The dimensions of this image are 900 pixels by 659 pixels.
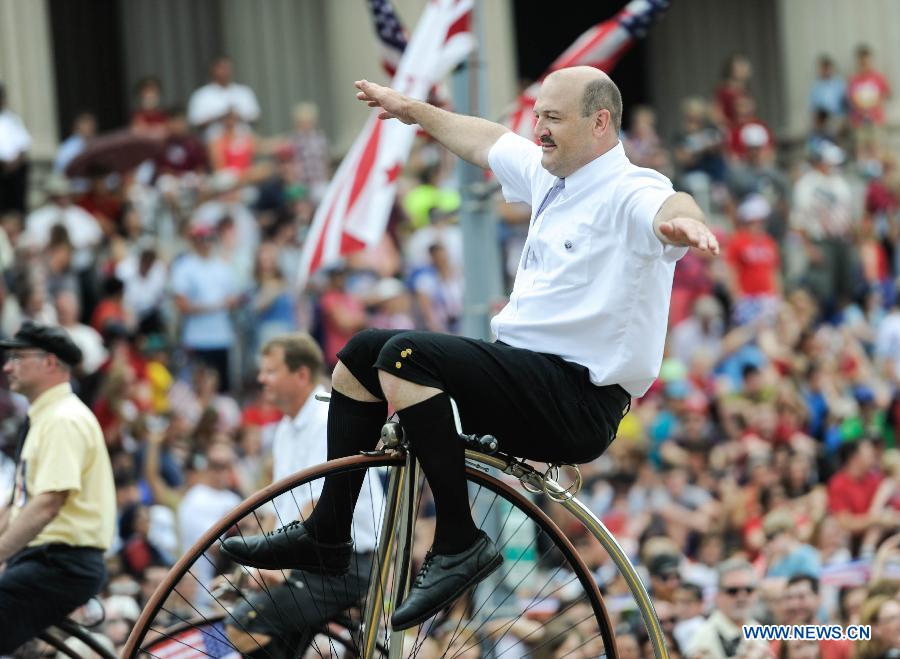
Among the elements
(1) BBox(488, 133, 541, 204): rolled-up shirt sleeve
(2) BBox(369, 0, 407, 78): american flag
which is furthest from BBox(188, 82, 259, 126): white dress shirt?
(1) BBox(488, 133, 541, 204): rolled-up shirt sleeve

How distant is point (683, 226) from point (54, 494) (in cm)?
314

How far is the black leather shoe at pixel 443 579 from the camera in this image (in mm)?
4950

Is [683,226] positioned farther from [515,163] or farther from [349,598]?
[349,598]

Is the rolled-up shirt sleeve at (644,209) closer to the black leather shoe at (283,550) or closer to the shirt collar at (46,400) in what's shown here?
the black leather shoe at (283,550)

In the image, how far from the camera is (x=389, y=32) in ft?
34.4

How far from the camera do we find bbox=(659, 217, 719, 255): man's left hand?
14.6 feet

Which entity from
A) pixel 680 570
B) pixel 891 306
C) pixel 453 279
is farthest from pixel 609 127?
pixel 891 306

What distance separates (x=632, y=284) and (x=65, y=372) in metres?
2.85

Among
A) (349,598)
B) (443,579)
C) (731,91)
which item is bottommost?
(349,598)

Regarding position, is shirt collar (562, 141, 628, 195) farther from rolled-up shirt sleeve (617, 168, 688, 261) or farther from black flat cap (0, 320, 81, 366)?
black flat cap (0, 320, 81, 366)

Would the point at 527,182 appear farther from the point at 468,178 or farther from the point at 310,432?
the point at 468,178

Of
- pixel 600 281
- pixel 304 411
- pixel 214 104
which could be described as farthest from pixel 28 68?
pixel 600 281

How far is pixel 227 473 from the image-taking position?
1101 cm

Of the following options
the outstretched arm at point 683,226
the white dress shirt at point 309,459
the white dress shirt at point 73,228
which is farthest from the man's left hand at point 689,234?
the white dress shirt at point 73,228
